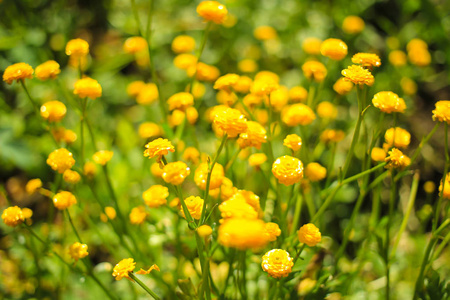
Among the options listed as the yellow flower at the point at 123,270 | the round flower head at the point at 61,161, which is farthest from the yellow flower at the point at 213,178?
the round flower head at the point at 61,161

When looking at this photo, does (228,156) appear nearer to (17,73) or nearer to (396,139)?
(396,139)

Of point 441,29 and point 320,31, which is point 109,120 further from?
point 441,29

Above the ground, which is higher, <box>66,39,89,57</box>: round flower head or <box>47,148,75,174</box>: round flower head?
<box>66,39,89,57</box>: round flower head

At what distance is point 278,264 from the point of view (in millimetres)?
798

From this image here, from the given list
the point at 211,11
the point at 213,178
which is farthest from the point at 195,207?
the point at 211,11

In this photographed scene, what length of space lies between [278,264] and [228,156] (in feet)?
1.21

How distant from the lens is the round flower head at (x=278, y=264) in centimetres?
79

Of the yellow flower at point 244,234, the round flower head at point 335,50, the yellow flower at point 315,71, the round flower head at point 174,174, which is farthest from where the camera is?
the yellow flower at point 315,71

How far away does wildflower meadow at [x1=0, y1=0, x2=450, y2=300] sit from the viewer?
3.07ft

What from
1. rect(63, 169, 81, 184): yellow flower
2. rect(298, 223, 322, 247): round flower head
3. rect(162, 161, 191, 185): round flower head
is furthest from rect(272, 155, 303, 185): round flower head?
rect(63, 169, 81, 184): yellow flower

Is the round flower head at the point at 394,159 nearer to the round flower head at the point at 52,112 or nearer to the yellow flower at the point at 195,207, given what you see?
the yellow flower at the point at 195,207

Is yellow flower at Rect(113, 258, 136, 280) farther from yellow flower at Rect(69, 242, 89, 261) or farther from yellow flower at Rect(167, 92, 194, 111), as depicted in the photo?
yellow flower at Rect(167, 92, 194, 111)

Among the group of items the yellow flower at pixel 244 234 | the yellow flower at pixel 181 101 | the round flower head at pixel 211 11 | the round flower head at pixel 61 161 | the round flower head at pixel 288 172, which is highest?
the round flower head at pixel 211 11

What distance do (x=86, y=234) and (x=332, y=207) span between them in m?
1.03
